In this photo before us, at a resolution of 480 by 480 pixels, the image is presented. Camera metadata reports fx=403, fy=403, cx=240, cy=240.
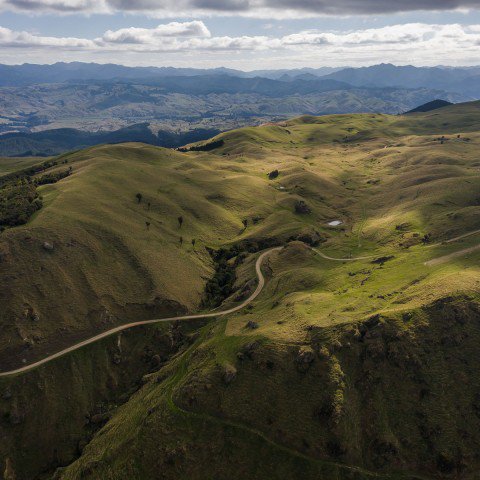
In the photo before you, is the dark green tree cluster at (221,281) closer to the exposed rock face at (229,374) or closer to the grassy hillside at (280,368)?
the grassy hillside at (280,368)

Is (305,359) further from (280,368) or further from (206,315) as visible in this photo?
(206,315)

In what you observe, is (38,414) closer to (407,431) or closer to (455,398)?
(407,431)

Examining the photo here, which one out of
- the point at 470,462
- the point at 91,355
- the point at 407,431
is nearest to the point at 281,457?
the point at 407,431

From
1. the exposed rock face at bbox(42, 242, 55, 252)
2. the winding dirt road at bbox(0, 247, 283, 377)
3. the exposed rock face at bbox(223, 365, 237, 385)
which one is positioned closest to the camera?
the exposed rock face at bbox(223, 365, 237, 385)

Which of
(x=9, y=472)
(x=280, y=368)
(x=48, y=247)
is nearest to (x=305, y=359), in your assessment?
(x=280, y=368)

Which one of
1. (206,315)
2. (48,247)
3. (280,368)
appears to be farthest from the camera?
(206,315)

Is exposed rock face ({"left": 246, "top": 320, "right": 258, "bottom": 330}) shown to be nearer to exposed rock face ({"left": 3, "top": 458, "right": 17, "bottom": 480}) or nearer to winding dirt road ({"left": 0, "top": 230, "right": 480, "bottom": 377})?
winding dirt road ({"left": 0, "top": 230, "right": 480, "bottom": 377})

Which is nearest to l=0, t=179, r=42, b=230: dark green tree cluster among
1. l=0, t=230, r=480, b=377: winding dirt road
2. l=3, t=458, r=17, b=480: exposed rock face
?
l=0, t=230, r=480, b=377: winding dirt road

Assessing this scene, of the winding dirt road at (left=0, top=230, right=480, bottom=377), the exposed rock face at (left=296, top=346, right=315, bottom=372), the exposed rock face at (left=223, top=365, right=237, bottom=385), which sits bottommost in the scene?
the winding dirt road at (left=0, top=230, right=480, bottom=377)

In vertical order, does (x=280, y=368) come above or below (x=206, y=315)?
above

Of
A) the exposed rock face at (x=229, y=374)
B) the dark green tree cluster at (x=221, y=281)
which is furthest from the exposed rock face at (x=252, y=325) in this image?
the dark green tree cluster at (x=221, y=281)

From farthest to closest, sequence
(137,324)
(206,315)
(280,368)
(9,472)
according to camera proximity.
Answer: (206,315) < (137,324) < (9,472) < (280,368)

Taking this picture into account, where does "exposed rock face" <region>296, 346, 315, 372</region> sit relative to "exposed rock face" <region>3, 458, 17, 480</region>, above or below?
above
